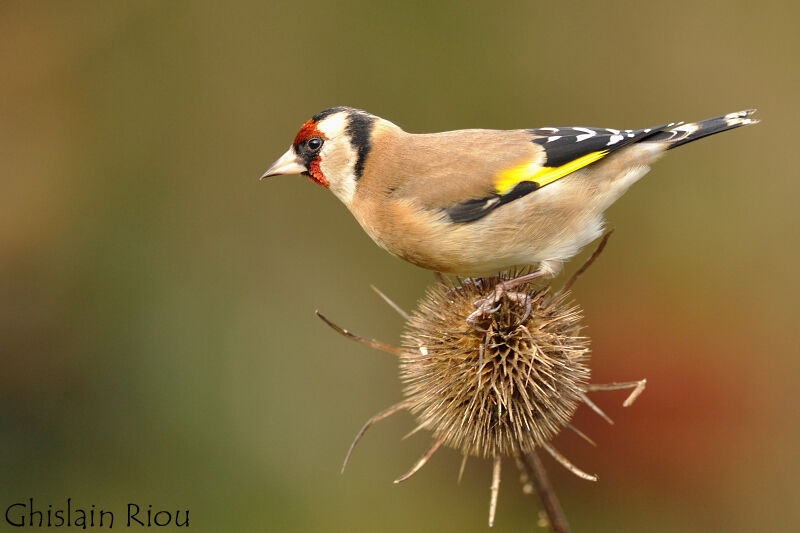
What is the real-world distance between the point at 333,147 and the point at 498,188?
94cm

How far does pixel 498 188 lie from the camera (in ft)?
12.9

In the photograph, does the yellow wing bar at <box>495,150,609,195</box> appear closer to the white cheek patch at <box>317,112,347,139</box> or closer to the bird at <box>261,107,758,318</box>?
the bird at <box>261,107,758,318</box>

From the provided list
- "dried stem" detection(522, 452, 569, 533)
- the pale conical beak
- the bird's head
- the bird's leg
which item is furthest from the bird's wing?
"dried stem" detection(522, 452, 569, 533)

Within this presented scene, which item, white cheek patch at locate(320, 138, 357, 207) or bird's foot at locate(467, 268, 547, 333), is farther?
white cheek patch at locate(320, 138, 357, 207)

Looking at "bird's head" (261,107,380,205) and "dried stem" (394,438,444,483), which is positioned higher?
"bird's head" (261,107,380,205)

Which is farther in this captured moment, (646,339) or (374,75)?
(374,75)

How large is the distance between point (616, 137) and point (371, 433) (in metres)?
3.47

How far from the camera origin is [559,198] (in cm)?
400

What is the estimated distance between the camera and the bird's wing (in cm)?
392

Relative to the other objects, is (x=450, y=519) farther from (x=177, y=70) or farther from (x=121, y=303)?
(x=177, y=70)

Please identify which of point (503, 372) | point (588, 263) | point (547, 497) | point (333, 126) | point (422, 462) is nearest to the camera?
point (547, 497)

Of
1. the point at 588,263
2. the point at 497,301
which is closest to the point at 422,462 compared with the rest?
the point at 497,301

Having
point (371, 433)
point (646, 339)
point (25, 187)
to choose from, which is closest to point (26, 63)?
point (25, 187)

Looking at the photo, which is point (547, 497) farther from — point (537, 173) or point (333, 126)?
point (333, 126)
